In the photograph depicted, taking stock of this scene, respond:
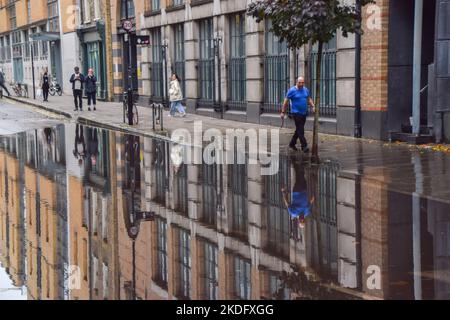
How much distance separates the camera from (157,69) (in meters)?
34.4

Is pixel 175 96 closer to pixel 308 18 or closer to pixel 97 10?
pixel 308 18

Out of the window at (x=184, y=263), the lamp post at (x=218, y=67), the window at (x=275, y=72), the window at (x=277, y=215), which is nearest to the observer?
the window at (x=184, y=263)

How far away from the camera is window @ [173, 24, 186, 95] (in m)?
31.6

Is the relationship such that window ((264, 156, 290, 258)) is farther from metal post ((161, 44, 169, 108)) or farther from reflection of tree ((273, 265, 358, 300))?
metal post ((161, 44, 169, 108))

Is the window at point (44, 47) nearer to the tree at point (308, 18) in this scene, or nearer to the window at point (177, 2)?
the window at point (177, 2)

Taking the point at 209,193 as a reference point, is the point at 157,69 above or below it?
above

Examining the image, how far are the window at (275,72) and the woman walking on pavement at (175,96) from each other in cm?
495

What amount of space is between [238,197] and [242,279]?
183 inches

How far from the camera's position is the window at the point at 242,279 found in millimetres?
6602

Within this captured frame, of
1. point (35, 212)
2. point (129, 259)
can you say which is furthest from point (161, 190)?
point (129, 259)

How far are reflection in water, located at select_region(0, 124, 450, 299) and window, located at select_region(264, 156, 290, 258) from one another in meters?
0.02

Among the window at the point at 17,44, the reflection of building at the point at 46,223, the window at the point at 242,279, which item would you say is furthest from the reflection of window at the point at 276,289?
the window at the point at 17,44

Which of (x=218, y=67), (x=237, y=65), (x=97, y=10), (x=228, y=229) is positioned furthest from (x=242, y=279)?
(x=97, y=10)
